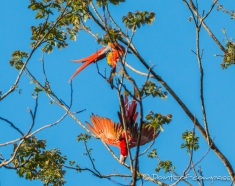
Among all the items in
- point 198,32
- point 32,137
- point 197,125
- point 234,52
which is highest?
point 234,52

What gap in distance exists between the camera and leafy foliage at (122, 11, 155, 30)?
7785mm

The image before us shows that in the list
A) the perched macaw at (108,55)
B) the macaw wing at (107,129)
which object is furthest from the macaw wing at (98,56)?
the macaw wing at (107,129)

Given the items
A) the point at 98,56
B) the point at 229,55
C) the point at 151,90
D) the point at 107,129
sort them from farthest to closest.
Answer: the point at 229,55
the point at 107,129
the point at 98,56
the point at 151,90

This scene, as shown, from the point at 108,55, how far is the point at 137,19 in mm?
765

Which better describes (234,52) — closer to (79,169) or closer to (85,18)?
(85,18)

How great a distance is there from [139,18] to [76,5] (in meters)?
1.69

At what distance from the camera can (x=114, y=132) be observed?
33.6 ft

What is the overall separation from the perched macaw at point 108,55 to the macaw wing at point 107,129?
2.67ft

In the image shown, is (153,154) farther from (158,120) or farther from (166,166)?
(158,120)

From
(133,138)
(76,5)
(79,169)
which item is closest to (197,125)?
(133,138)

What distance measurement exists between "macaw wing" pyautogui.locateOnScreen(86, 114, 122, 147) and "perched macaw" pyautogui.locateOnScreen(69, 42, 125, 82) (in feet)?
2.67

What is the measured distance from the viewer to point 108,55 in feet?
27.5

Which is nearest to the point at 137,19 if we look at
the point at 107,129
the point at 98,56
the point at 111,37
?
the point at 111,37

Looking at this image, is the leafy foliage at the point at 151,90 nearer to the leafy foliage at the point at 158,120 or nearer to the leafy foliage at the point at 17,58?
the leafy foliage at the point at 158,120
